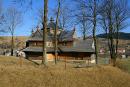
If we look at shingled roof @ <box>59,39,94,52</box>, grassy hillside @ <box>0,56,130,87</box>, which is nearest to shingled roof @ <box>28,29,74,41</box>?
shingled roof @ <box>59,39,94,52</box>

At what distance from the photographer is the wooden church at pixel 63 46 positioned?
213 feet

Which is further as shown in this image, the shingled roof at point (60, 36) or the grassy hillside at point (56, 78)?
the shingled roof at point (60, 36)

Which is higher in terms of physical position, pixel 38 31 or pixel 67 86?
pixel 38 31

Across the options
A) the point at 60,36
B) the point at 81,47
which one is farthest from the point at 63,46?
the point at 81,47

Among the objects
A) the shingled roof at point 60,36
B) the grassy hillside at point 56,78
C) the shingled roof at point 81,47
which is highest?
the shingled roof at point 60,36

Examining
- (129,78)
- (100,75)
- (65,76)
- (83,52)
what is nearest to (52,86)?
(65,76)

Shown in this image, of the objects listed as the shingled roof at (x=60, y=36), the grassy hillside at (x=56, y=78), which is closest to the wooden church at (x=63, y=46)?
the shingled roof at (x=60, y=36)

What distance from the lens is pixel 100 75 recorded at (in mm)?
23406

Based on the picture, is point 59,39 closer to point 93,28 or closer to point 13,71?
point 93,28

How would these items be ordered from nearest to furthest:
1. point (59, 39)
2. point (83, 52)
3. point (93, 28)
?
point (93, 28) < point (83, 52) < point (59, 39)

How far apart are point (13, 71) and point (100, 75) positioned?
7.34m

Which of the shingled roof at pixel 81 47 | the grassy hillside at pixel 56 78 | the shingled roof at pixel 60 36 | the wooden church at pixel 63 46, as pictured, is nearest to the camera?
the grassy hillside at pixel 56 78

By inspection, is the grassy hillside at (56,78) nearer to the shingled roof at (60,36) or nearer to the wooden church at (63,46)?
the wooden church at (63,46)

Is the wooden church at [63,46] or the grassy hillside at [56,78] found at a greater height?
the wooden church at [63,46]
